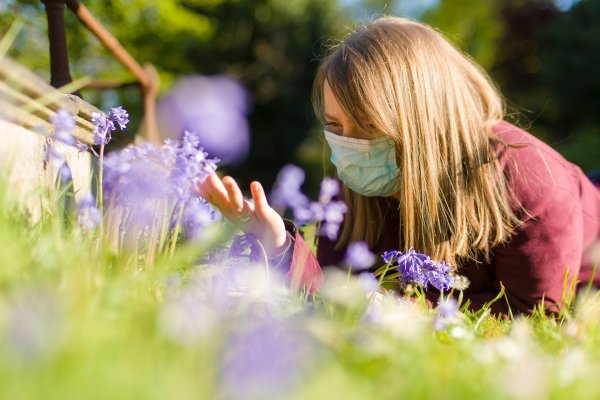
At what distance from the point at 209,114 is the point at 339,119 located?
575 mm

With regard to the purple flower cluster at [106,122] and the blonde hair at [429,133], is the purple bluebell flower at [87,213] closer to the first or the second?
the purple flower cluster at [106,122]

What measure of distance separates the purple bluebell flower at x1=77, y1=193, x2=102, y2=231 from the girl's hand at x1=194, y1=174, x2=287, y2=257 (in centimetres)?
30

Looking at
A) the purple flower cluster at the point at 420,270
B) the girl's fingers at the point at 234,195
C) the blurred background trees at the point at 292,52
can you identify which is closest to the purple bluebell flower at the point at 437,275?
the purple flower cluster at the point at 420,270

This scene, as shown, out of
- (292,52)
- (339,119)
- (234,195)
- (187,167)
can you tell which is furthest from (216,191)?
(292,52)

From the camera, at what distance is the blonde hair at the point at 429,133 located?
2633 millimetres

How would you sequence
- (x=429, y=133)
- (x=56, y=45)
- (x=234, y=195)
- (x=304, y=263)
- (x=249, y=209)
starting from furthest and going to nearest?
(x=56, y=45) → (x=429, y=133) → (x=304, y=263) → (x=249, y=209) → (x=234, y=195)

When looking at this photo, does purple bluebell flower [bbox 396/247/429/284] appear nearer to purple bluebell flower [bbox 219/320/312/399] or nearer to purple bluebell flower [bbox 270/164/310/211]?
purple bluebell flower [bbox 270/164/310/211]

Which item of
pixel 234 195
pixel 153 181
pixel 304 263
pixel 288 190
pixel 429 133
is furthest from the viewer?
pixel 429 133

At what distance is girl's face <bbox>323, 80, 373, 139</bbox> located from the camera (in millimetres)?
2693

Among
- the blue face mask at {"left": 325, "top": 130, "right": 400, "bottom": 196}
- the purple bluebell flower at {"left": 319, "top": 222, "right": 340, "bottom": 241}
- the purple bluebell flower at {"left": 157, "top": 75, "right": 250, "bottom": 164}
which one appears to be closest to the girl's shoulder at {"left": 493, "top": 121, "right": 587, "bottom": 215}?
the blue face mask at {"left": 325, "top": 130, "right": 400, "bottom": 196}

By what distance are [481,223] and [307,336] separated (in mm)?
1640

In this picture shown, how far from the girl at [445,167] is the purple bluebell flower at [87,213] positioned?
99cm

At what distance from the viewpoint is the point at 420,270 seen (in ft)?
6.89

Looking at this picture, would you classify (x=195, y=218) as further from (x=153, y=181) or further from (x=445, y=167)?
(x=445, y=167)
